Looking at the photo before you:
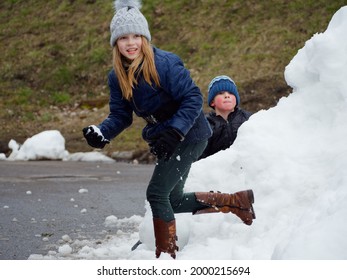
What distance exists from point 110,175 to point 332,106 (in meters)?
7.01

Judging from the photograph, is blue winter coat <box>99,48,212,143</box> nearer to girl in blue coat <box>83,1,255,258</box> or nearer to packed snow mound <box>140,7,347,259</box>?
girl in blue coat <box>83,1,255,258</box>

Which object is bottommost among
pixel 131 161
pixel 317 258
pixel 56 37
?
pixel 317 258

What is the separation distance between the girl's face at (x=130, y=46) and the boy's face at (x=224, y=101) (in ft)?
7.08

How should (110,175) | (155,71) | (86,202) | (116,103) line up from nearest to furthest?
(155,71), (116,103), (86,202), (110,175)

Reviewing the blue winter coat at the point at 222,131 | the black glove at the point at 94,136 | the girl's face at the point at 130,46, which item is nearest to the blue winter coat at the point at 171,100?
the girl's face at the point at 130,46

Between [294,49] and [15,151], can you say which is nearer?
[15,151]

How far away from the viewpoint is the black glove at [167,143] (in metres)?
3.76

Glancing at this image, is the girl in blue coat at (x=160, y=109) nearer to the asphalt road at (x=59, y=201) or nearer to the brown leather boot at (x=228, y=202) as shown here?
the brown leather boot at (x=228, y=202)

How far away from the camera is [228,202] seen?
433 centimetres

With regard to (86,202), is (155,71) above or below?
below

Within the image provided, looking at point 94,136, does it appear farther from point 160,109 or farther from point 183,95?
point 183,95

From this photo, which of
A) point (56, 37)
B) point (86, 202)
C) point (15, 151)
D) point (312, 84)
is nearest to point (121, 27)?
point (312, 84)
